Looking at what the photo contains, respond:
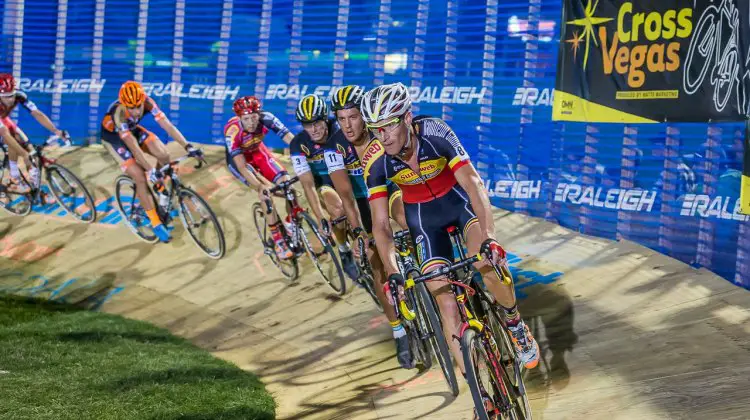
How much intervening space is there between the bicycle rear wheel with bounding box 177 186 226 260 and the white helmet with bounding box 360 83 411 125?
232 inches

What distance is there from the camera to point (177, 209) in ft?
38.2

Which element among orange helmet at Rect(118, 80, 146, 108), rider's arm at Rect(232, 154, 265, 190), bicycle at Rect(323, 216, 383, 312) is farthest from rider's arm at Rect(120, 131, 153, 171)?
bicycle at Rect(323, 216, 383, 312)

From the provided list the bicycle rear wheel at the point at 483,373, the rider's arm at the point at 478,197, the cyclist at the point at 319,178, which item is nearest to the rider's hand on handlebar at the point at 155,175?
the cyclist at the point at 319,178

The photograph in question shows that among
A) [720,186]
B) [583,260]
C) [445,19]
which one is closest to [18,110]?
[445,19]

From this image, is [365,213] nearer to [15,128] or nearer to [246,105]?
[246,105]

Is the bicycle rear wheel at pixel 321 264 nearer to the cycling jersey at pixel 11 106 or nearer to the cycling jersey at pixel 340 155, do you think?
the cycling jersey at pixel 340 155

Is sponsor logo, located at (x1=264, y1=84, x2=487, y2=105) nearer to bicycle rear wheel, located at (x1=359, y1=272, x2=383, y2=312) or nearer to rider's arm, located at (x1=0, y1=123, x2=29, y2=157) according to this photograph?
bicycle rear wheel, located at (x1=359, y1=272, x2=383, y2=312)

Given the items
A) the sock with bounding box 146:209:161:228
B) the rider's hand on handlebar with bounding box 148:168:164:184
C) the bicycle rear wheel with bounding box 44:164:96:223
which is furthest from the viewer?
the bicycle rear wheel with bounding box 44:164:96:223

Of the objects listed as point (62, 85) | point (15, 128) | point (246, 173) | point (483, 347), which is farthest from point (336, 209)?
point (62, 85)

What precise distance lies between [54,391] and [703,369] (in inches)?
194

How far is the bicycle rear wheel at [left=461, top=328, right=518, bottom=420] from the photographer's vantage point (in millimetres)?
4648

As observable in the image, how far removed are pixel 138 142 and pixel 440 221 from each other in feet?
22.1

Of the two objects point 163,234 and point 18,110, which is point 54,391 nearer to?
point 163,234

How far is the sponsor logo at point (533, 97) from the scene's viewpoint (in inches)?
427
